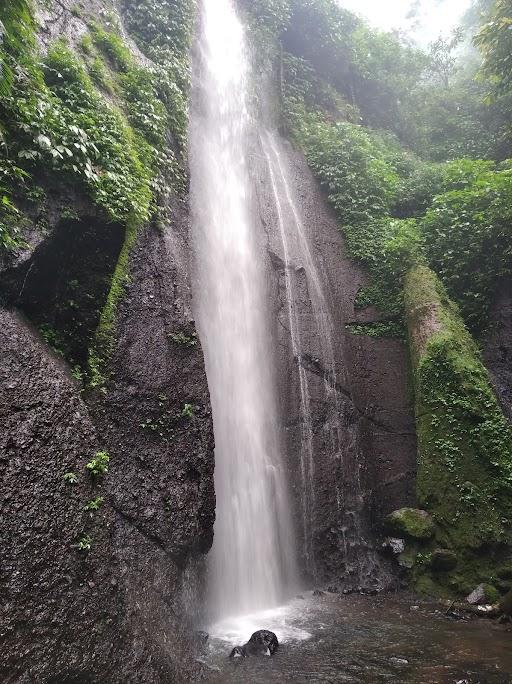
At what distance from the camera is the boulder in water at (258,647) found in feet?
16.0

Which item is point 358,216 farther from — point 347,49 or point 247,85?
point 347,49

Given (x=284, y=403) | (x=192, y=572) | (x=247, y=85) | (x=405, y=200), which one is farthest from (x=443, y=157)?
(x=192, y=572)

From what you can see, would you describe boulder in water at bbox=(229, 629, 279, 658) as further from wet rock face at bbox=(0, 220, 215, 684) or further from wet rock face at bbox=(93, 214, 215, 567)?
wet rock face at bbox=(93, 214, 215, 567)

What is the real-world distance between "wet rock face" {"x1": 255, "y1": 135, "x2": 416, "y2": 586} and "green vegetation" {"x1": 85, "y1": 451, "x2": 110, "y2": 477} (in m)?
4.27

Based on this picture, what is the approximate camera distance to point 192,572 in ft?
18.7

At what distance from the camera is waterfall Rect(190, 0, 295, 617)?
7023 mm

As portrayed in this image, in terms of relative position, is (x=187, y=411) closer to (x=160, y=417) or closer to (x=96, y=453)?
(x=160, y=417)

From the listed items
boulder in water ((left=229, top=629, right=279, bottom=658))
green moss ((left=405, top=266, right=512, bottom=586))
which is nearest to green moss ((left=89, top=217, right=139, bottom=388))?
boulder in water ((left=229, top=629, right=279, bottom=658))

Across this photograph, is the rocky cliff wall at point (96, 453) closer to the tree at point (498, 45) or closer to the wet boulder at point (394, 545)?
the wet boulder at point (394, 545)

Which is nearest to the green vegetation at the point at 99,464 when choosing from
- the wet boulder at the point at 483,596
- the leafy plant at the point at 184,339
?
the leafy plant at the point at 184,339

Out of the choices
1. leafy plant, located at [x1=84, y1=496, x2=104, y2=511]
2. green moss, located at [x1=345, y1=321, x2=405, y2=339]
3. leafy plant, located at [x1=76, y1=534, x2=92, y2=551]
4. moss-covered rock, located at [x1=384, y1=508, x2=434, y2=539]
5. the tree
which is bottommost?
moss-covered rock, located at [x1=384, y1=508, x2=434, y2=539]

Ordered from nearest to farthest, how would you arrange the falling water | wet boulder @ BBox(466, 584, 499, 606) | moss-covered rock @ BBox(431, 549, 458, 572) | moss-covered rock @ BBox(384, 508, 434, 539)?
1. wet boulder @ BBox(466, 584, 499, 606)
2. moss-covered rock @ BBox(431, 549, 458, 572)
3. moss-covered rock @ BBox(384, 508, 434, 539)
4. the falling water

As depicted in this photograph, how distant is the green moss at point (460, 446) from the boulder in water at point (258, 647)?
132 inches

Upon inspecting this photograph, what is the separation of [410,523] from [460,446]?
153 centimetres
